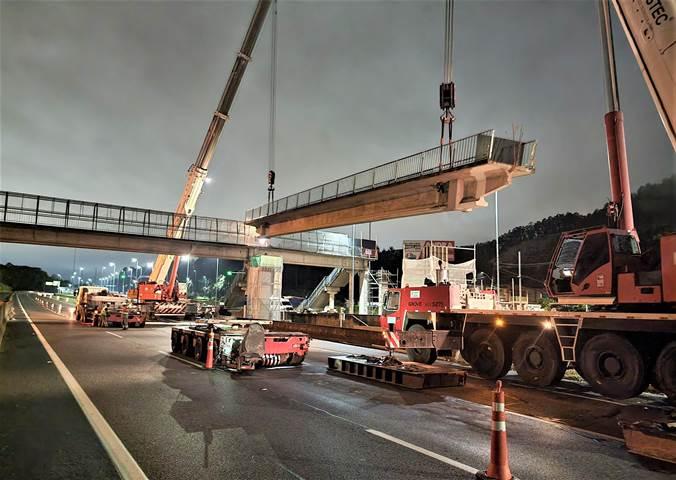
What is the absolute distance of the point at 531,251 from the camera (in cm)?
7238

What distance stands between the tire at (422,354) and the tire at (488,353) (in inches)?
46.0

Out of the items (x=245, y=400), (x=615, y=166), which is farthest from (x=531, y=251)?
(x=245, y=400)

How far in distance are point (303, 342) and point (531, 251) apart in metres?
66.7

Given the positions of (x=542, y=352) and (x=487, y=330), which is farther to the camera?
(x=487, y=330)

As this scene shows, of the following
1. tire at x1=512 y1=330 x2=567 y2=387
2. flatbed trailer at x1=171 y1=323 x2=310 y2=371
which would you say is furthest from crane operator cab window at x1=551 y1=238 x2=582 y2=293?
flatbed trailer at x1=171 y1=323 x2=310 y2=371

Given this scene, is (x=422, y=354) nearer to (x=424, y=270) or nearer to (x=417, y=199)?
(x=424, y=270)

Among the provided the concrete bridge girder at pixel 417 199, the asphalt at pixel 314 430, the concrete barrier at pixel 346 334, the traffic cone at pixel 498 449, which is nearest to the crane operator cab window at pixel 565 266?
the asphalt at pixel 314 430

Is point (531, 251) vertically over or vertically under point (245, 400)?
over

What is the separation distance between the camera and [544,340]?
1094 cm

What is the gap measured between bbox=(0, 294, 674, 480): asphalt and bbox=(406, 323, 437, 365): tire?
9.55 feet

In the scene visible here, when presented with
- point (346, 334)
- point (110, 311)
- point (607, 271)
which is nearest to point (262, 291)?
point (110, 311)

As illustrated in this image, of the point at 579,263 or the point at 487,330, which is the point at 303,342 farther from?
the point at 579,263

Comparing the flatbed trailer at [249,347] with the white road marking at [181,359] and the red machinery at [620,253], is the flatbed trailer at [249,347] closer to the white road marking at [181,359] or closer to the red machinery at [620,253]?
the white road marking at [181,359]

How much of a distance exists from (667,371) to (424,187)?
14.5 meters
